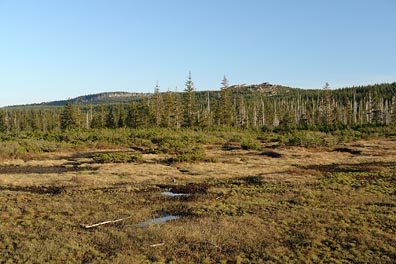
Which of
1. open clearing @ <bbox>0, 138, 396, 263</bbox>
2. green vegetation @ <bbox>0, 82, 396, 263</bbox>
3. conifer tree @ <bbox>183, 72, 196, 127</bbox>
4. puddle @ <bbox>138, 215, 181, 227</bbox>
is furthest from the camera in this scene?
conifer tree @ <bbox>183, 72, 196, 127</bbox>

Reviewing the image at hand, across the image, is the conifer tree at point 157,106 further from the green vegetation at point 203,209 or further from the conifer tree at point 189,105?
the green vegetation at point 203,209

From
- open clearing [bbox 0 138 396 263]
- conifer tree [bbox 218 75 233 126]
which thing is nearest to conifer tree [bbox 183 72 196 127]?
conifer tree [bbox 218 75 233 126]

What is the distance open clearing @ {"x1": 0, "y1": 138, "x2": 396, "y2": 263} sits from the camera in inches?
489

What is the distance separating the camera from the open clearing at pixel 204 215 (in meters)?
12.4

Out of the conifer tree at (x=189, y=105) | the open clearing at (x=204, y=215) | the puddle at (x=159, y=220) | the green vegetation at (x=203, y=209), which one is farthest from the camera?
the conifer tree at (x=189, y=105)

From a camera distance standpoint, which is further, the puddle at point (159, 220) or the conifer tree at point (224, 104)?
the conifer tree at point (224, 104)

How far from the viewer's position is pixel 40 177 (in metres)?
27.8

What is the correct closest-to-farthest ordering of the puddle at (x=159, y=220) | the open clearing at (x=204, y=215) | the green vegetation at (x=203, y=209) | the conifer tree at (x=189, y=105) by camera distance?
the open clearing at (x=204, y=215), the green vegetation at (x=203, y=209), the puddle at (x=159, y=220), the conifer tree at (x=189, y=105)

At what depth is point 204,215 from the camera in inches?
677

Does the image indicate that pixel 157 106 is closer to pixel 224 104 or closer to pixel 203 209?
pixel 224 104

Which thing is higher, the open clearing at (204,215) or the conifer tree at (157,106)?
the conifer tree at (157,106)

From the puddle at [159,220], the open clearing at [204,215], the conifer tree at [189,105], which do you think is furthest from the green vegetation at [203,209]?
the conifer tree at [189,105]

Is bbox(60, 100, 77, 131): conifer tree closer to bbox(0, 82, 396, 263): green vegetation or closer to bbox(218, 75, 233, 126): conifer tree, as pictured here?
bbox(218, 75, 233, 126): conifer tree

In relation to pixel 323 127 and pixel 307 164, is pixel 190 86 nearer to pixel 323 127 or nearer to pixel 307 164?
pixel 323 127
